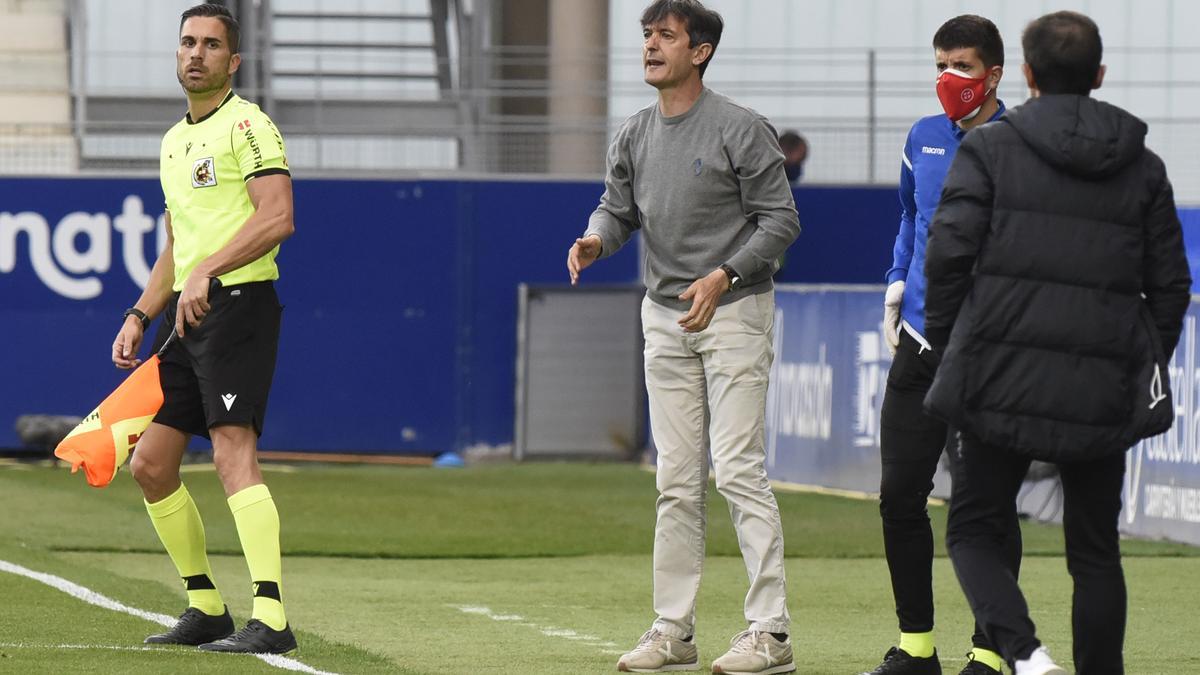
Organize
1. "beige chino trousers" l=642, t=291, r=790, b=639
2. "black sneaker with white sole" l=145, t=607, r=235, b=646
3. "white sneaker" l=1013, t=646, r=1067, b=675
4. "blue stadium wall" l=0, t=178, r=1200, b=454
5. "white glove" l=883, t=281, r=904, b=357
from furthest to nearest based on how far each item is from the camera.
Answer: "blue stadium wall" l=0, t=178, r=1200, b=454 < "black sneaker with white sole" l=145, t=607, r=235, b=646 < "beige chino trousers" l=642, t=291, r=790, b=639 < "white glove" l=883, t=281, r=904, b=357 < "white sneaker" l=1013, t=646, r=1067, b=675

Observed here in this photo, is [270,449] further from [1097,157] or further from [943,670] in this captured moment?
[1097,157]

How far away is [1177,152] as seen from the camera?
734 inches

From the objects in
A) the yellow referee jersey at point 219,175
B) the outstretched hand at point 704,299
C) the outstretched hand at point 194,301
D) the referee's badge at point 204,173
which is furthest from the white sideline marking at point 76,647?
the outstretched hand at point 704,299

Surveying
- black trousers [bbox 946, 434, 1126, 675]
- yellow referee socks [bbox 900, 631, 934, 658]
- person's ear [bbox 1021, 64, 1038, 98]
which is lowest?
yellow referee socks [bbox 900, 631, 934, 658]

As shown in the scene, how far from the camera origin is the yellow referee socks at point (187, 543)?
653cm

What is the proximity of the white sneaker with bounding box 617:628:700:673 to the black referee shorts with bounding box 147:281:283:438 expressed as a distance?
52.3 inches

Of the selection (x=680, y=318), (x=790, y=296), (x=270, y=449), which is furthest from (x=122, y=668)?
(x=270, y=449)

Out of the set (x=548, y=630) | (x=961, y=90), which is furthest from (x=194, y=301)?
(x=961, y=90)

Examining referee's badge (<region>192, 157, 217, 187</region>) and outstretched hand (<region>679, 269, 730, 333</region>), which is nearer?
outstretched hand (<region>679, 269, 730, 333</region>)

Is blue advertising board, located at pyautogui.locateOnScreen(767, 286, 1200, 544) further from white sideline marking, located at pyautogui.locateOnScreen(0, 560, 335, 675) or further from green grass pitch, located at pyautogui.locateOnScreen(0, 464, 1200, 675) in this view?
white sideline marking, located at pyautogui.locateOnScreen(0, 560, 335, 675)

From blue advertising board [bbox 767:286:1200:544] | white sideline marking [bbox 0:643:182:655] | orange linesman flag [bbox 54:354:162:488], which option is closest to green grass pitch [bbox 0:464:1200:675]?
white sideline marking [bbox 0:643:182:655]

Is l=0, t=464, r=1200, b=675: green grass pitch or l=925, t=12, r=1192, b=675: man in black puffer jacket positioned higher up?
l=925, t=12, r=1192, b=675: man in black puffer jacket

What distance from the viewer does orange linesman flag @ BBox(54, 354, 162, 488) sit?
6.39 m

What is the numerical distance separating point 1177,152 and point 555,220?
560 cm
